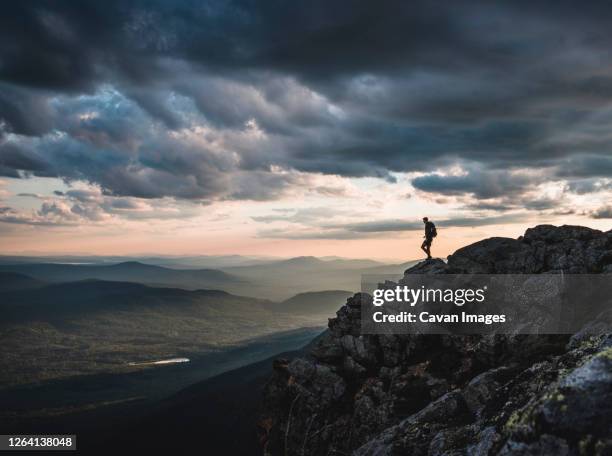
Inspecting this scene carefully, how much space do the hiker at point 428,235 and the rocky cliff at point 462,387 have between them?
4.43m

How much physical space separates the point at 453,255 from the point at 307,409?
22840 millimetres

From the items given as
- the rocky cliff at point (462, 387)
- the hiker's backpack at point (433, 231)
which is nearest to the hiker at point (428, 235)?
the hiker's backpack at point (433, 231)

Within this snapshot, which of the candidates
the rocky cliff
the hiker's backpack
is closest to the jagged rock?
the rocky cliff

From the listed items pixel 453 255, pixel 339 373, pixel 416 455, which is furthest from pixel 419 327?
pixel 416 455

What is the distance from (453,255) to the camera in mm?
46750

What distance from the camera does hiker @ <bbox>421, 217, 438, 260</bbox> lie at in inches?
2010

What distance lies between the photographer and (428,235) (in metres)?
51.8

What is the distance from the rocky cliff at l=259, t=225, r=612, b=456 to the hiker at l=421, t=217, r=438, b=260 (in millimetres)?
4434

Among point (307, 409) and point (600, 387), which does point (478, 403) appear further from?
point (307, 409)

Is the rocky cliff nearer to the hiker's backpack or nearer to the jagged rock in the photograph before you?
the jagged rock

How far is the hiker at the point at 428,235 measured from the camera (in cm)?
5106

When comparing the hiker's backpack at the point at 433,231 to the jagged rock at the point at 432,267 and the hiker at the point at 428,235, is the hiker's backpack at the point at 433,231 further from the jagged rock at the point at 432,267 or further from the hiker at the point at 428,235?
the jagged rock at the point at 432,267

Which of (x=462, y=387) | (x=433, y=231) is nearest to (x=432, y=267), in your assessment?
(x=433, y=231)

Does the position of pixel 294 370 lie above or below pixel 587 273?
below
